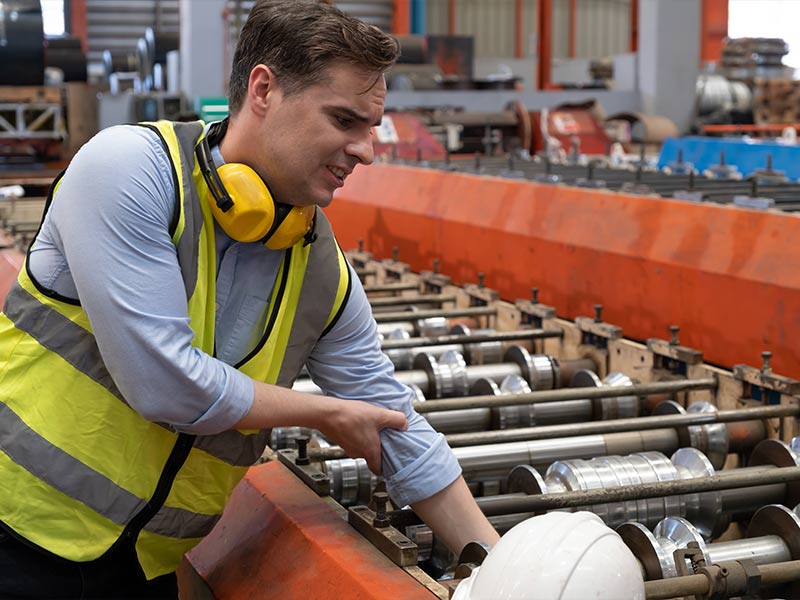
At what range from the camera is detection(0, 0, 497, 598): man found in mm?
1566

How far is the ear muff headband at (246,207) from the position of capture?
164 cm

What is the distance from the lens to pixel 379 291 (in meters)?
4.78

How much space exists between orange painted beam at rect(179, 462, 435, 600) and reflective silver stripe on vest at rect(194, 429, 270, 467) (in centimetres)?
19

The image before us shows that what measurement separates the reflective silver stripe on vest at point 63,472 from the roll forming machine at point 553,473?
0.34 metres

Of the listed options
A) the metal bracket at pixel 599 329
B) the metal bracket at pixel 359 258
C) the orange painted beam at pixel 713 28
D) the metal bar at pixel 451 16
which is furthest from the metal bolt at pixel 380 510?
the metal bar at pixel 451 16

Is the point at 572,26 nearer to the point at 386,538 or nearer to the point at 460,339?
the point at 460,339

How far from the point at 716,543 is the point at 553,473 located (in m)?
0.43

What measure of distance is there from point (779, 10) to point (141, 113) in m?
17.6

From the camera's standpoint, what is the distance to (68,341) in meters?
1.68

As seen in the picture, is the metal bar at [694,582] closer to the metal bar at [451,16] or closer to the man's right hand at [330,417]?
the man's right hand at [330,417]

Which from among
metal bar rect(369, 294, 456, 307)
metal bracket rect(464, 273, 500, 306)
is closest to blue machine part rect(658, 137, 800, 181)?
metal bracket rect(464, 273, 500, 306)

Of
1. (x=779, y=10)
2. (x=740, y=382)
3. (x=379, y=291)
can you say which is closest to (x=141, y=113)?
(x=379, y=291)

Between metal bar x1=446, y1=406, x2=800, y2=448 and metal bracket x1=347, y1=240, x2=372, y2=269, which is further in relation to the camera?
metal bracket x1=347, y1=240, x2=372, y2=269

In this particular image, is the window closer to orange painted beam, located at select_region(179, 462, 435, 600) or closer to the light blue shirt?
orange painted beam, located at select_region(179, 462, 435, 600)
